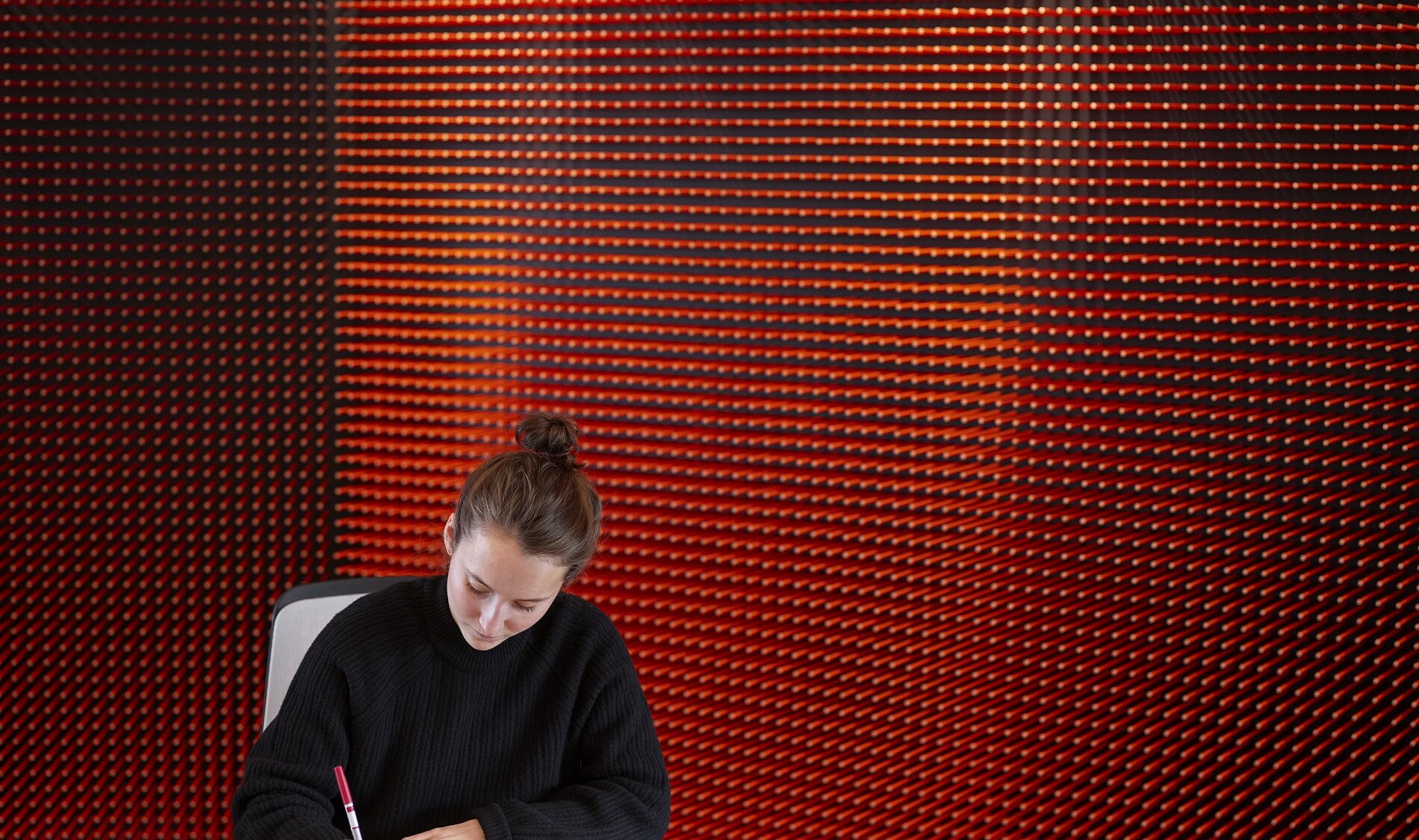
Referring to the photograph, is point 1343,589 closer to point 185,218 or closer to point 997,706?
point 997,706

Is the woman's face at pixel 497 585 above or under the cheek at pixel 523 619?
above

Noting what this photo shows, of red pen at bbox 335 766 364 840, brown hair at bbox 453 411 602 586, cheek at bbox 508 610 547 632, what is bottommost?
red pen at bbox 335 766 364 840

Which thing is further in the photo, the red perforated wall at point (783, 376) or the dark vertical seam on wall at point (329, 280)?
the dark vertical seam on wall at point (329, 280)

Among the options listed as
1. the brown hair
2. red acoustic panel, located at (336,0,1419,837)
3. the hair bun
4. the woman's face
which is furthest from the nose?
red acoustic panel, located at (336,0,1419,837)

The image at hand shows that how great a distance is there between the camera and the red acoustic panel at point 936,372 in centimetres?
278

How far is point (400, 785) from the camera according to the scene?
5.34 feet

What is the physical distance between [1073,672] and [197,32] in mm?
3032

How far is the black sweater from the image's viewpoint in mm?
1562

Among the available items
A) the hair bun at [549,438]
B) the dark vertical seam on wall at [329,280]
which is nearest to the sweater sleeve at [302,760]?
the hair bun at [549,438]

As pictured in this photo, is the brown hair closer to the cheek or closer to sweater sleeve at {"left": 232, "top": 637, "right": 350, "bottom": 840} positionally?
the cheek

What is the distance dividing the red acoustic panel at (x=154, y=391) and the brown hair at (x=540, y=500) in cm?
185

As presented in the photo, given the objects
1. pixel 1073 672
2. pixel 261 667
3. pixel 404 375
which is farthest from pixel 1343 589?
pixel 261 667

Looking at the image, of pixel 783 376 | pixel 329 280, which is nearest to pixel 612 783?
pixel 783 376

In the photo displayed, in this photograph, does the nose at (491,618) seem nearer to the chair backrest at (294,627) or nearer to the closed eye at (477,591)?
the closed eye at (477,591)
